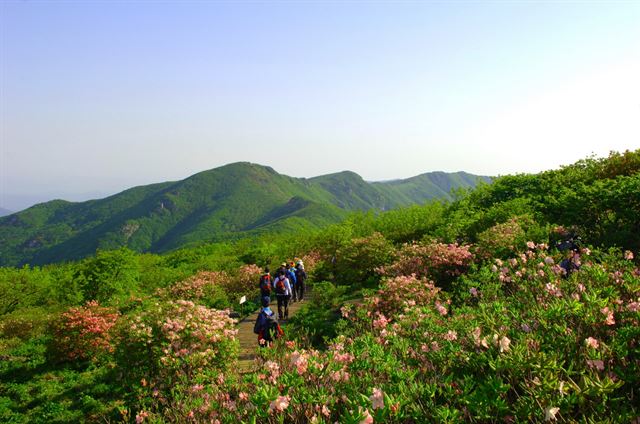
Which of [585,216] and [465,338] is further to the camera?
[585,216]

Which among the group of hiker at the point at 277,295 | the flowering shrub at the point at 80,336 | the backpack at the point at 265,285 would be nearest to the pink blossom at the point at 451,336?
the group of hiker at the point at 277,295

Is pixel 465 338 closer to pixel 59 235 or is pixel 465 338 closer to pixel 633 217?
pixel 633 217

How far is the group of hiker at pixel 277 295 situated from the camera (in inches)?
327

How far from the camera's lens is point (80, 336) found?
12.5m

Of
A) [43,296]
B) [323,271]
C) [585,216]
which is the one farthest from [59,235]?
[585,216]

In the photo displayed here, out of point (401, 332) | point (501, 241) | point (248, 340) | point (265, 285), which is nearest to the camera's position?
point (401, 332)

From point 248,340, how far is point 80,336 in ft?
19.0

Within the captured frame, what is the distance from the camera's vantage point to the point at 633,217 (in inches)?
416

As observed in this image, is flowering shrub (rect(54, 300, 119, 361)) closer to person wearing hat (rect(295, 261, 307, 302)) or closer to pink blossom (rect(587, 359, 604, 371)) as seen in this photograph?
person wearing hat (rect(295, 261, 307, 302))

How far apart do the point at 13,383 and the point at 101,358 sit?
2.41 meters

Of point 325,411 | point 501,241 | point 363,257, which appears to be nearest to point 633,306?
point 325,411

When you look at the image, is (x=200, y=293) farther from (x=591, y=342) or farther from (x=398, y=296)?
(x=591, y=342)

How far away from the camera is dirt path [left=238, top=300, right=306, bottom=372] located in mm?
9409

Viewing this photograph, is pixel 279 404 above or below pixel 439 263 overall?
above
